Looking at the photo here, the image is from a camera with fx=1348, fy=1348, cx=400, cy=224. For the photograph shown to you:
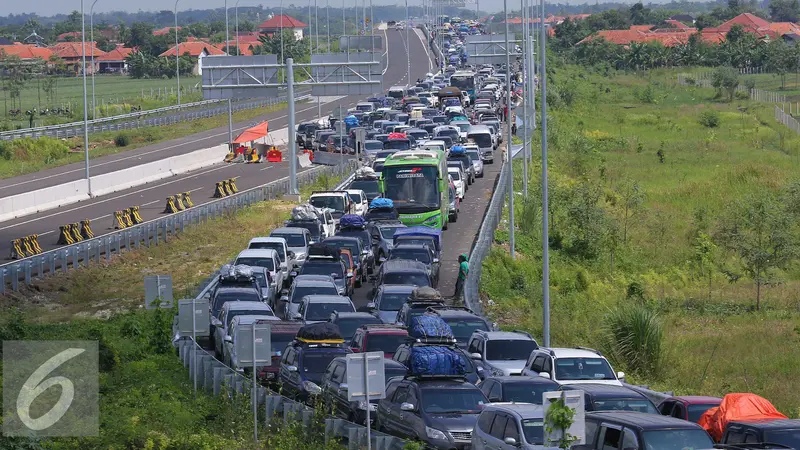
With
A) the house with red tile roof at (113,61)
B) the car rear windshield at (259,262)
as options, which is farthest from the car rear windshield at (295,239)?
the house with red tile roof at (113,61)

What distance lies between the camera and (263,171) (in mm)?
76125

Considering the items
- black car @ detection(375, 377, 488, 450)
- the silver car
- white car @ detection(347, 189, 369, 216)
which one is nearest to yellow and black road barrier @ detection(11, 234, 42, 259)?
white car @ detection(347, 189, 369, 216)

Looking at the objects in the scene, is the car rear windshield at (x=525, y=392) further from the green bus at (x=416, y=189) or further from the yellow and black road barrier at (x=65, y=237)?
the yellow and black road barrier at (x=65, y=237)

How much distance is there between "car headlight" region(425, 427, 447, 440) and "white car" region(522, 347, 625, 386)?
12.3 feet

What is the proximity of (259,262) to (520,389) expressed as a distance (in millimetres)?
17110

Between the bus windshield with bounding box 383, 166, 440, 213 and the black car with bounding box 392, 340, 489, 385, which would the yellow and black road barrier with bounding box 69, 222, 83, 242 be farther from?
the black car with bounding box 392, 340, 489, 385

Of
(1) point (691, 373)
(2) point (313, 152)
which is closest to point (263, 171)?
(2) point (313, 152)

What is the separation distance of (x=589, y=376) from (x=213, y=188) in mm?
46453

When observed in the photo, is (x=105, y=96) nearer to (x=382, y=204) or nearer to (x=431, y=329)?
(x=382, y=204)

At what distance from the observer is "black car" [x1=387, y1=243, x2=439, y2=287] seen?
38.4m

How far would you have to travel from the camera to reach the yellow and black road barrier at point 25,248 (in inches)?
1756

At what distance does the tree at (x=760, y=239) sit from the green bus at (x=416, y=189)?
10707 mm

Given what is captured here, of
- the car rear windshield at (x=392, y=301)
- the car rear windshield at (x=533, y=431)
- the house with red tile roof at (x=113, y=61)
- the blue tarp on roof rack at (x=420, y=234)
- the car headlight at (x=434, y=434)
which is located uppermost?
the house with red tile roof at (x=113, y=61)

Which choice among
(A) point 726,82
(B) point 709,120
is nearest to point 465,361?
(B) point 709,120
